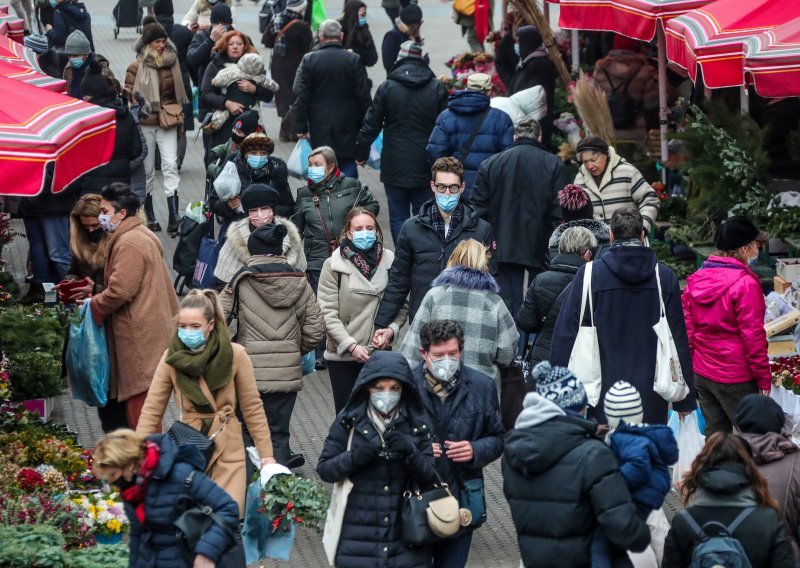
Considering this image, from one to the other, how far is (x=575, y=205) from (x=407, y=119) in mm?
3464

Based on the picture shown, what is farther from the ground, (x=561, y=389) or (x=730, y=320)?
(x=561, y=389)

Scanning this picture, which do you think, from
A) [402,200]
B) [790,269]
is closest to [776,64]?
[790,269]

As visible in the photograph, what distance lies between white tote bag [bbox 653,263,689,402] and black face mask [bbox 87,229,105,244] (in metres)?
3.58

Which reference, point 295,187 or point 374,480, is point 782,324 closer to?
point 374,480

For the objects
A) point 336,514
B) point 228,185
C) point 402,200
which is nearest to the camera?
point 336,514

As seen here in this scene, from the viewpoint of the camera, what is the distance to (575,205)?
990cm

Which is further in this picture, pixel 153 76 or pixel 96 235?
pixel 153 76

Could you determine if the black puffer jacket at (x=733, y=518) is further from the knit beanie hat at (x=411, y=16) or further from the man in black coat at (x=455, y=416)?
the knit beanie hat at (x=411, y=16)

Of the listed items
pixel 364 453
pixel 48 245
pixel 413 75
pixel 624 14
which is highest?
pixel 624 14

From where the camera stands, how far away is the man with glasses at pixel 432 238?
9230 millimetres

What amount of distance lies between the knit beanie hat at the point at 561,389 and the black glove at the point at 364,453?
0.90 meters

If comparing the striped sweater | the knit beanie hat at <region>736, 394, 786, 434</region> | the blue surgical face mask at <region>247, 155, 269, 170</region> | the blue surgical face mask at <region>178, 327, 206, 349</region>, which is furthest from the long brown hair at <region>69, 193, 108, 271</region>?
the knit beanie hat at <region>736, 394, 786, 434</region>

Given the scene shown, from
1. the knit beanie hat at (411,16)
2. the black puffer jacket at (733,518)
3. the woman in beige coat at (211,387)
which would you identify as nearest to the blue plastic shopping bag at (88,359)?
the woman in beige coat at (211,387)

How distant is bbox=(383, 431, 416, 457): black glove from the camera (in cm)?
650
